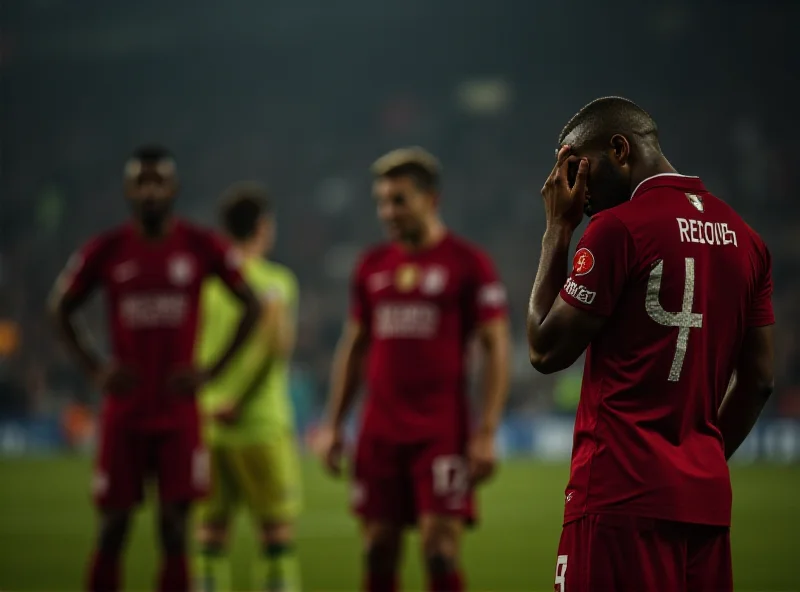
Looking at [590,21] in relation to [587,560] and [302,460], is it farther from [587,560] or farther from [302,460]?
[587,560]

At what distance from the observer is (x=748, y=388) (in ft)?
9.16

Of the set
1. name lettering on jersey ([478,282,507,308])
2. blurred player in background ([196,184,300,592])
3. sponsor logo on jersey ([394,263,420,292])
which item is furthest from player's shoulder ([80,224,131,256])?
name lettering on jersey ([478,282,507,308])

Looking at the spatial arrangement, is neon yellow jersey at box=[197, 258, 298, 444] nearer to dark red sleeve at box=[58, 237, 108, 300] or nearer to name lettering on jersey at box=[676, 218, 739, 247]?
dark red sleeve at box=[58, 237, 108, 300]

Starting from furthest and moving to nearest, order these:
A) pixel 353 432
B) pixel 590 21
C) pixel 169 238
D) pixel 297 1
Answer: pixel 297 1, pixel 590 21, pixel 353 432, pixel 169 238

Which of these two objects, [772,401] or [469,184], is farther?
[469,184]

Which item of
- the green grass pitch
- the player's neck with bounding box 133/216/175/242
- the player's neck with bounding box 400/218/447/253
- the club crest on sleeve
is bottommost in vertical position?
the green grass pitch

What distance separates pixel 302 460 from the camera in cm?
2148

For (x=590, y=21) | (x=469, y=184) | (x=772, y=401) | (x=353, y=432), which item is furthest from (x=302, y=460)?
(x=590, y=21)

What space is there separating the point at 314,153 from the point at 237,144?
8.32ft

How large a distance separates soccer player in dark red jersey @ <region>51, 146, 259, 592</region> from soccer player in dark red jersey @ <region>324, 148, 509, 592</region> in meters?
0.67

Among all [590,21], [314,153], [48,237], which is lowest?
[48,237]

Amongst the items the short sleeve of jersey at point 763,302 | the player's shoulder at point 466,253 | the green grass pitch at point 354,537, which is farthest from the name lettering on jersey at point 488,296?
the green grass pitch at point 354,537

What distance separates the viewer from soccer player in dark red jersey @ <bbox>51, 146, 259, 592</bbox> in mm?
5168

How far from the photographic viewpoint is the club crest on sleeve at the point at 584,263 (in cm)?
246
